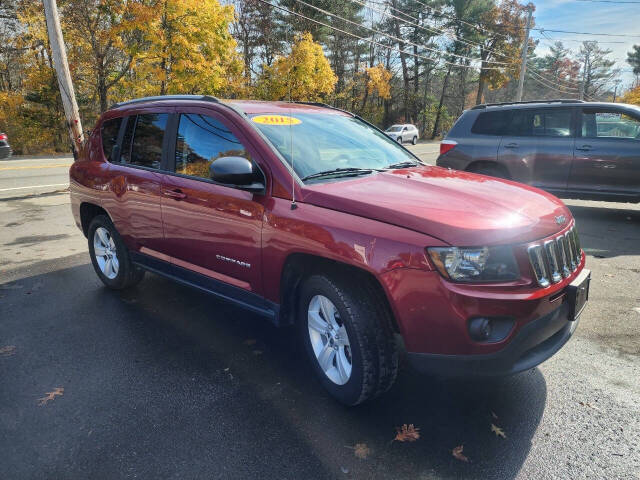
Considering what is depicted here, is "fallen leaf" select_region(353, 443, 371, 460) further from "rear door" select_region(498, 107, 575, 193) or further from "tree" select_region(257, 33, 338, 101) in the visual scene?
"tree" select_region(257, 33, 338, 101)

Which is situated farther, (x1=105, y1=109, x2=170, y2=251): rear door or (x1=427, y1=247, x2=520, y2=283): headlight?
(x1=105, y1=109, x2=170, y2=251): rear door

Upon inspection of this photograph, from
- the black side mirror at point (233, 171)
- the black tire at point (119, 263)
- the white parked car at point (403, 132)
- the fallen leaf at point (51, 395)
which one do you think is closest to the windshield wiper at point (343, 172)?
the black side mirror at point (233, 171)

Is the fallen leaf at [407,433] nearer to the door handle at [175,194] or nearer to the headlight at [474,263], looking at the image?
the headlight at [474,263]

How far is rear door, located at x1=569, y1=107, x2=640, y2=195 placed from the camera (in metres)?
7.33

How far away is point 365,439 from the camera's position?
8.51 ft

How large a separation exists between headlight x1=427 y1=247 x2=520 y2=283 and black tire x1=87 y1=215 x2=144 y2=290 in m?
3.35

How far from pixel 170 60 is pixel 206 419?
21794mm

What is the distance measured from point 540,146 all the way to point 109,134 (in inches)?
265

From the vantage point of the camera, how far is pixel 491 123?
831 centimetres

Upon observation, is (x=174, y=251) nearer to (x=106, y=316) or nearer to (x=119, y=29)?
Answer: (x=106, y=316)

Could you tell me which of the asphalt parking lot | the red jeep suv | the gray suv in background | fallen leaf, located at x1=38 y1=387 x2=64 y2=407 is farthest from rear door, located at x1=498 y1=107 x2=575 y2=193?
fallen leaf, located at x1=38 y1=387 x2=64 y2=407

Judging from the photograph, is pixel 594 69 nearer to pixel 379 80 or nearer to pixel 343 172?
pixel 379 80

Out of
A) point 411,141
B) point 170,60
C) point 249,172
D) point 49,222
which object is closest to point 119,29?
point 170,60

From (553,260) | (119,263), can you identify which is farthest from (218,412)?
(119,263)
